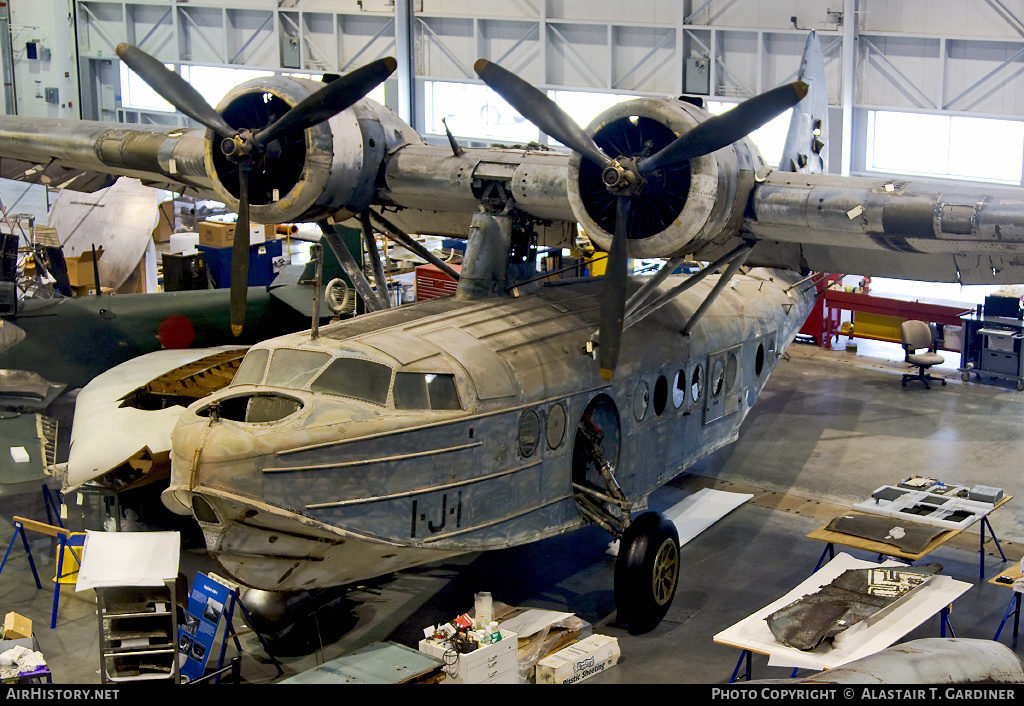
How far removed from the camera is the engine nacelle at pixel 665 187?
11508 millimetres

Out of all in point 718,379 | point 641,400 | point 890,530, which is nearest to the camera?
point 890,530

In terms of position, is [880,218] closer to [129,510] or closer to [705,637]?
[705,637]

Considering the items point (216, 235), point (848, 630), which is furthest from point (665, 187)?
point (216, 235)

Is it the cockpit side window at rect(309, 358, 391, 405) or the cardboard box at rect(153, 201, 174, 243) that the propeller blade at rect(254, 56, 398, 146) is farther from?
the cardboard box at rect(153, 201, 174, 243)

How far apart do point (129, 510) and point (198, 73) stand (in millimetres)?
27825

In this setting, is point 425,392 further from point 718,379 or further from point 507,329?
point 718,379

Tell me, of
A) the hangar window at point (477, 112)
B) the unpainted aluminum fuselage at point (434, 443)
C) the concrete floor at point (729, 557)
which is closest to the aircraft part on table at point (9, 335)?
the concrete floor at point (729, 557)

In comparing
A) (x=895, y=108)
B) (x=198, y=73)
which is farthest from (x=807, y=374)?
(x=198, y=73)

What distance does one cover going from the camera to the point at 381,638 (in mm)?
12500

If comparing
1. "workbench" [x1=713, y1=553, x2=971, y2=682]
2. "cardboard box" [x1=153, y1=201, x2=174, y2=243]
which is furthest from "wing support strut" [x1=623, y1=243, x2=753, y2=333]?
"cardboard box" [x1=153, y1=201, x2=174, y2=243]

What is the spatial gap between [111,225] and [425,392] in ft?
49.5

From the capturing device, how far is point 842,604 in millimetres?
11023

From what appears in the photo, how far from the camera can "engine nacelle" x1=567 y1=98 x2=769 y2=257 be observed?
11.5 meters

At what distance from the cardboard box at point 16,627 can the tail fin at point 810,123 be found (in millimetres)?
11263
